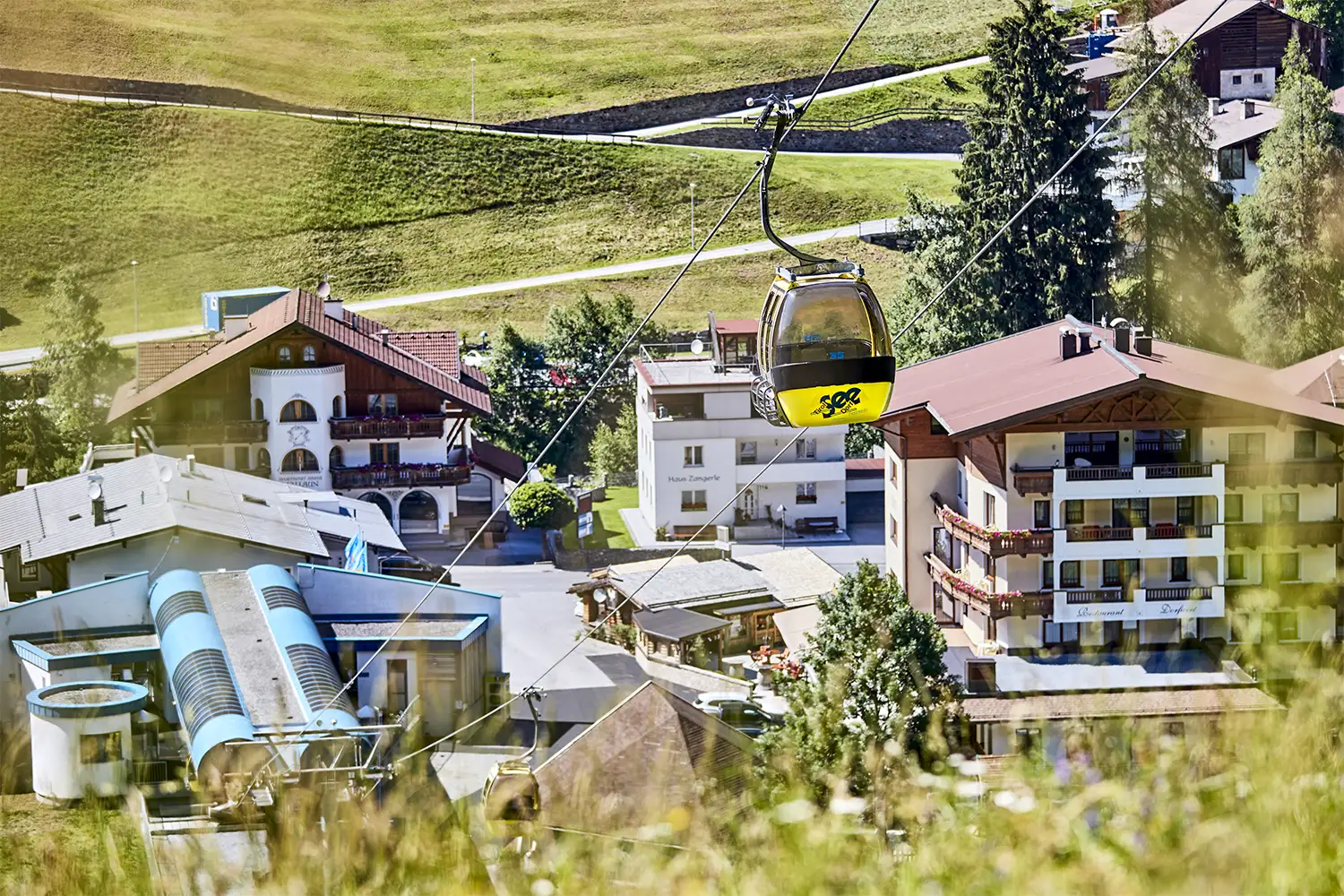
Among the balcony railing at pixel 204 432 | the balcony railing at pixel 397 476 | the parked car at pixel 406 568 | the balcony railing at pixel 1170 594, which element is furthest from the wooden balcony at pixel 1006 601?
the balcony railing at pixel 204 432

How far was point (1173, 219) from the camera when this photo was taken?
38.6 meters

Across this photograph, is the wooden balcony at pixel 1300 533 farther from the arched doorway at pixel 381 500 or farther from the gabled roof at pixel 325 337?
the arched doorway at pixel 381 500

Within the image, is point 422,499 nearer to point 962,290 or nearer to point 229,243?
point 962,290

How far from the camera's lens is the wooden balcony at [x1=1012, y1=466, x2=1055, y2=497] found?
2202 cm

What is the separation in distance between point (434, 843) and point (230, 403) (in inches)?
1153

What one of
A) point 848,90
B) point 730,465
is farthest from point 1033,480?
point 848,90

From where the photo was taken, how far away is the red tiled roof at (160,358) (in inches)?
1286

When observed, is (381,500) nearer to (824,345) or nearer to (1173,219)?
(1173,219)

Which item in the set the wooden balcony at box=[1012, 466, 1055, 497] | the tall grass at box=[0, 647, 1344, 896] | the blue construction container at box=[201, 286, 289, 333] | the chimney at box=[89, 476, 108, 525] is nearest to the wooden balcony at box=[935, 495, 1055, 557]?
the wooden balcony at box=[1012, 466, 1055, 497]

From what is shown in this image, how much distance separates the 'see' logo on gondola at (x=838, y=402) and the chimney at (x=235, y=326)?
2548cm

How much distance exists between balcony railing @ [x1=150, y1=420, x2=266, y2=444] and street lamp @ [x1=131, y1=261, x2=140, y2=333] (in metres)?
22.6

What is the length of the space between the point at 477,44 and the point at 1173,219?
4401 centimetres

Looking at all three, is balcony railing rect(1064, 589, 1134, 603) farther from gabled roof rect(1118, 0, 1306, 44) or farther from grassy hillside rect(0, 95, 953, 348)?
grassy hillside rect(0, 95, 953, 348)

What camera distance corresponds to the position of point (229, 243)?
6241 cm
